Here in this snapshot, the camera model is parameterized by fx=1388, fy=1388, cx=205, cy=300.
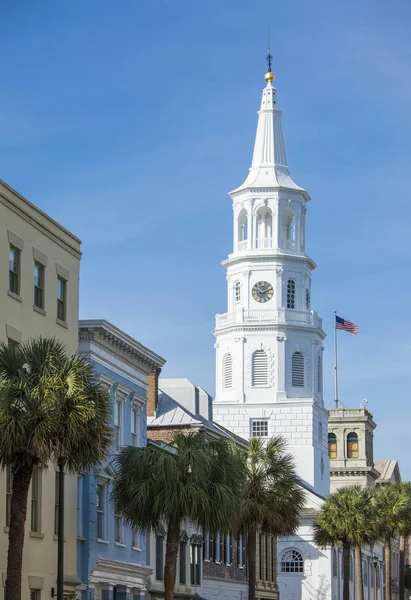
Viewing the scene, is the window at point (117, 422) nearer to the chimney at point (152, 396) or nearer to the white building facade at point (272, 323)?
the chimney at point (152, 396)

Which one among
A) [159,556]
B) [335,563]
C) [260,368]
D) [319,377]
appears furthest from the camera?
[319,377]

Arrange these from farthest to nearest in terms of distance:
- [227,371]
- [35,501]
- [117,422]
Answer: [227,371] < [117,422] < [35,501]

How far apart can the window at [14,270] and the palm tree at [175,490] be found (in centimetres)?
767

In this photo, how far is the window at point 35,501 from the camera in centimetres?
4556

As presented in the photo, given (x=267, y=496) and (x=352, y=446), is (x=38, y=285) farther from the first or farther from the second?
(x=352, y=446)

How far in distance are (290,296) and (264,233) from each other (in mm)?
5690

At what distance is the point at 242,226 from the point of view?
116 meters

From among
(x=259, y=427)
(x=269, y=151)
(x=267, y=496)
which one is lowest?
(x=267, y=496)

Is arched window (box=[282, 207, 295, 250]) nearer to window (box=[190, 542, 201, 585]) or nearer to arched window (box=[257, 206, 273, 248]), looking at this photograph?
arched window (box=[257, 206, 273, 248])

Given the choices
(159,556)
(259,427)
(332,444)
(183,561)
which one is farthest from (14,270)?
(332,444)

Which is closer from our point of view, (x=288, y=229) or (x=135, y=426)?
(x=135, y=426)

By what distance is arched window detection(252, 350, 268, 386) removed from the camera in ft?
368

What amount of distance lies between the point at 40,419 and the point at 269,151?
265 feet

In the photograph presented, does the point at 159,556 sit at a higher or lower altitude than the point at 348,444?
lower
